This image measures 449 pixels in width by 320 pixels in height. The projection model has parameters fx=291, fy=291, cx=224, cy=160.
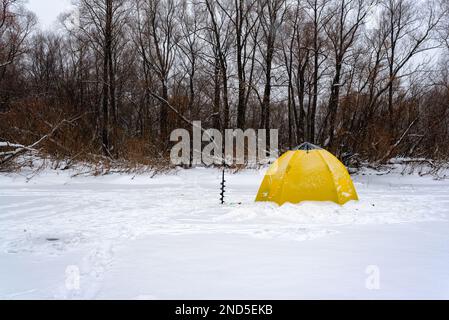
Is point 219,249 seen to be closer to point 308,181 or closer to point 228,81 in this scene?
point 308,181

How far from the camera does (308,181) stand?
20.7ft

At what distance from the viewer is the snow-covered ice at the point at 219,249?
274 centimetres

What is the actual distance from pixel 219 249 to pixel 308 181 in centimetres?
318

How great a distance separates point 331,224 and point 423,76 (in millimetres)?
16515

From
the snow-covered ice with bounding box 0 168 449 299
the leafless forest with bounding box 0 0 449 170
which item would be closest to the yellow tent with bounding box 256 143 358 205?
the snow-covered ice with bounding box 0 168 449 299

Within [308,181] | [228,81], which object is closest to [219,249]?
[308,181]

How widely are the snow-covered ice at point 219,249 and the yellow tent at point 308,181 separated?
29cm

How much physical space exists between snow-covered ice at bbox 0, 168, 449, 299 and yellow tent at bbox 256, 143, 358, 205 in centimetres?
29

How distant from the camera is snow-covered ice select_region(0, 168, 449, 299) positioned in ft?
9.01

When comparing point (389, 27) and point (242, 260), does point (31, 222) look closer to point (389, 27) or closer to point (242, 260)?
point (242, 260)

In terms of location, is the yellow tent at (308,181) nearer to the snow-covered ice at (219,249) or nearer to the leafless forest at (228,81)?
the snow-covered ice at (219,249)

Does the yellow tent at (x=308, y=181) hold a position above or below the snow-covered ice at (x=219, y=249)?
above

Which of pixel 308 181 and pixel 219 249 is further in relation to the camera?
pixel 308 181

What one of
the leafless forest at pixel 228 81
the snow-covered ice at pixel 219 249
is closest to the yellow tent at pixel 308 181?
the snow-covered ice at pixel 219 249
